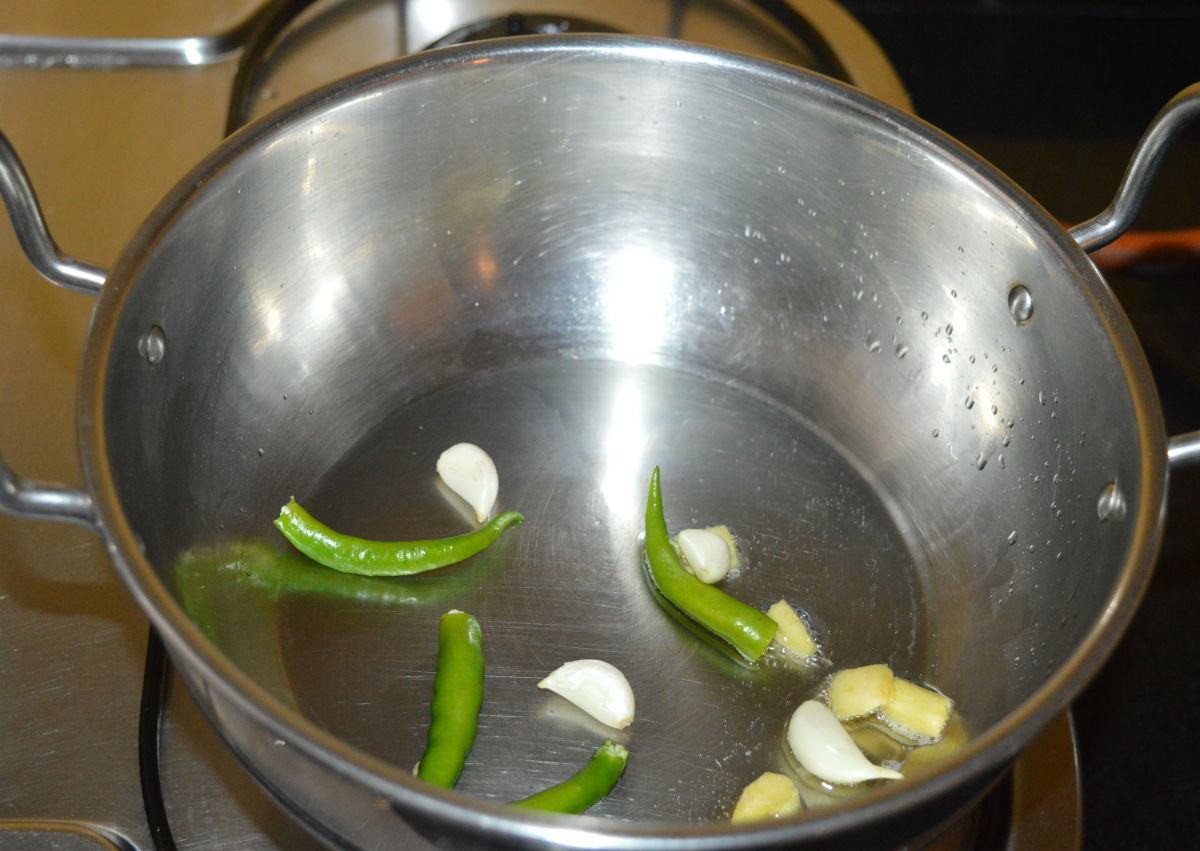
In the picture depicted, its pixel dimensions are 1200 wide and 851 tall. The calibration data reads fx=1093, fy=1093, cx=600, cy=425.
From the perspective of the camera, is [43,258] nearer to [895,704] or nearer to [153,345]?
[153,345]

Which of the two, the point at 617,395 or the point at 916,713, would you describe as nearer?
the point at 916,713

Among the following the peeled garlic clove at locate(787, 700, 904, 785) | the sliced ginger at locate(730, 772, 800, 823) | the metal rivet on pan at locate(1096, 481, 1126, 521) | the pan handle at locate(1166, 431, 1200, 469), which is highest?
the pan handle at locate(1166, 431, 1200, 469)

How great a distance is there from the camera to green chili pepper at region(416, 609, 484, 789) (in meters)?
0.69

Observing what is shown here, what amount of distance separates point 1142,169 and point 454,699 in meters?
0.59

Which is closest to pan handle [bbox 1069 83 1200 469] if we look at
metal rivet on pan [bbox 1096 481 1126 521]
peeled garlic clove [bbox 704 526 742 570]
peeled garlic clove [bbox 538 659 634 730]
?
metal rivet on pan [bbox 1096 481 1126 521]

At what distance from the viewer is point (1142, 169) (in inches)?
29.8

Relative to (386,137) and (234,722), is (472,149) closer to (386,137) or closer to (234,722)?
(386,137)

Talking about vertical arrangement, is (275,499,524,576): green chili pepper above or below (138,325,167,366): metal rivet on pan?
below

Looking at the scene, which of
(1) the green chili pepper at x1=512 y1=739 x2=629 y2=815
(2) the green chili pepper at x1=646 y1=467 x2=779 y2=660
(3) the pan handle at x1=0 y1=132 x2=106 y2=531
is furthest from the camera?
(2) the green chili pepper at x1=646 y1=467 x2=779 y2=660

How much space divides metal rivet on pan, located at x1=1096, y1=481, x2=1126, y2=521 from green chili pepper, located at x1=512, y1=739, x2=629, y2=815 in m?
0.35

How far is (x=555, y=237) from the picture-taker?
3.32 ft

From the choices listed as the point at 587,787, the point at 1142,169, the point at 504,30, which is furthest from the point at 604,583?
the point at 504,30

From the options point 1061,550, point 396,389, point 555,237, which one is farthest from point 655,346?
point 1061,550

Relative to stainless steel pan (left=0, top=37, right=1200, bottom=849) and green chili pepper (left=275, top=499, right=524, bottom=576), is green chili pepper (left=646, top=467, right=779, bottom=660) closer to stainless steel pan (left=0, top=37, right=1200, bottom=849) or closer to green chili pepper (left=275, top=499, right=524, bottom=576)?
stainless steel pan (left=0, top=37, right=1200, bottom=849)
